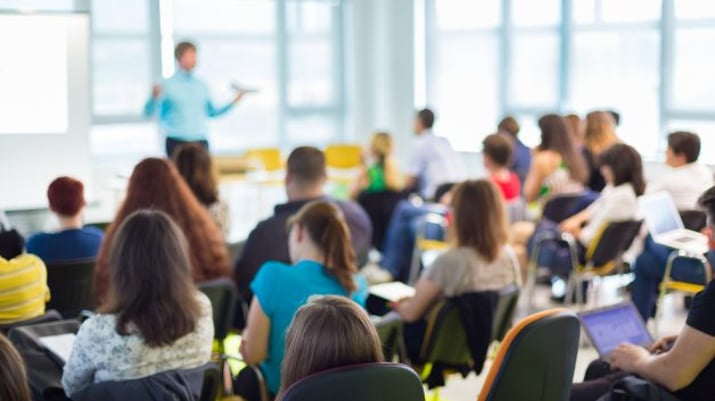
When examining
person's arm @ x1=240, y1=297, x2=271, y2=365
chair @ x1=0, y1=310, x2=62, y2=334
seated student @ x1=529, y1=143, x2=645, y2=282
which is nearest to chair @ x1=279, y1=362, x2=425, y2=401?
person's arm @ x1=240, y1=297, x2=271, y2=365

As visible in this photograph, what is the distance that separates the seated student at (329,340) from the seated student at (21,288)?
5.79ft

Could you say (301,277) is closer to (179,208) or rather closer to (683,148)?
(179,208)

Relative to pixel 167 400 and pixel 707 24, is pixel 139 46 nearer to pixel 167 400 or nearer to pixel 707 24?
pixel 707 24

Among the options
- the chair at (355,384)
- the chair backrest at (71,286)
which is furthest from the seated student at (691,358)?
the chair backrest at (71,286)

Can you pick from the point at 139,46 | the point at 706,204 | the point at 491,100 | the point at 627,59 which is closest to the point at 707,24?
the point at 627,59

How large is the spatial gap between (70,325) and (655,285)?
3843 mm

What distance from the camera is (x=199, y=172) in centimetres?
562

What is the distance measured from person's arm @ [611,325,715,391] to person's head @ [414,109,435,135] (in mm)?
5409

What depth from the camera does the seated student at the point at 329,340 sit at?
88.4 inches

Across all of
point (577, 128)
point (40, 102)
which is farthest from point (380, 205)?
point (40, 102)

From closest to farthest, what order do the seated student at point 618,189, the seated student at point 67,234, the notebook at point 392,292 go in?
the notebook at point 392,292 < the seated student at point 67,234 < the seated student at point 618,189

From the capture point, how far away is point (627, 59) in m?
10.2

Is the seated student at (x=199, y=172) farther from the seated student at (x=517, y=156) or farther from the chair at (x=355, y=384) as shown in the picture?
the chair at (x=355, y=384)

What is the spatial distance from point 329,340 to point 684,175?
4552 millimetres
